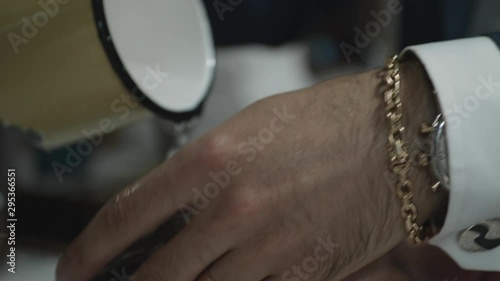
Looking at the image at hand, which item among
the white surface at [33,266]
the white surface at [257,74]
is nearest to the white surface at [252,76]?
the white surface at [257,74]

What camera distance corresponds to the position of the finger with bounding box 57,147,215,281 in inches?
13.9

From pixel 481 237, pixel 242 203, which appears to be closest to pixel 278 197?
pixel 242 203

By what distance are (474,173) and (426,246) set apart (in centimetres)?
11

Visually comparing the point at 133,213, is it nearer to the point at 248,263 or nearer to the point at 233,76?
the point at 248,263

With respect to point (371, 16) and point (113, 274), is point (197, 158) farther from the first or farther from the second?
point (371, 16)

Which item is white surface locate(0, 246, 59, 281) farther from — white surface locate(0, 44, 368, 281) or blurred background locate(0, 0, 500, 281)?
white surface locate(0, 44, 368, 281)

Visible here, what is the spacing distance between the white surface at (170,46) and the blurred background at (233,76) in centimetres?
2

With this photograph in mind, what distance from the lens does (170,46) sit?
1.74 ft

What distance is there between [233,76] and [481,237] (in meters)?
0.36

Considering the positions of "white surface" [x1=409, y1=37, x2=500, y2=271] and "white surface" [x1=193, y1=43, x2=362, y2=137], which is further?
"white surface" [x1=193, y1=43, x2=362, y2=137]

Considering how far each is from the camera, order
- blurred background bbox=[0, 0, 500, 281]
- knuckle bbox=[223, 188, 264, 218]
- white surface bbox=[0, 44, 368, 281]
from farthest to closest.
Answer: white surface bbox=[0, 44, 368, 281]
blurred background bbox=[0, 0, 500, 281]
knuckle bbox=[223, 188, 264, 218]

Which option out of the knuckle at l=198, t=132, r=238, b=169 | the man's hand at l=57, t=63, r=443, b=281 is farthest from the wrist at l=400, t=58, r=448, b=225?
the knuckle at l=198, t=132, r=238, b=169

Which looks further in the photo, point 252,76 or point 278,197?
point 252,76

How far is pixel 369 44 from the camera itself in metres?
0.73
